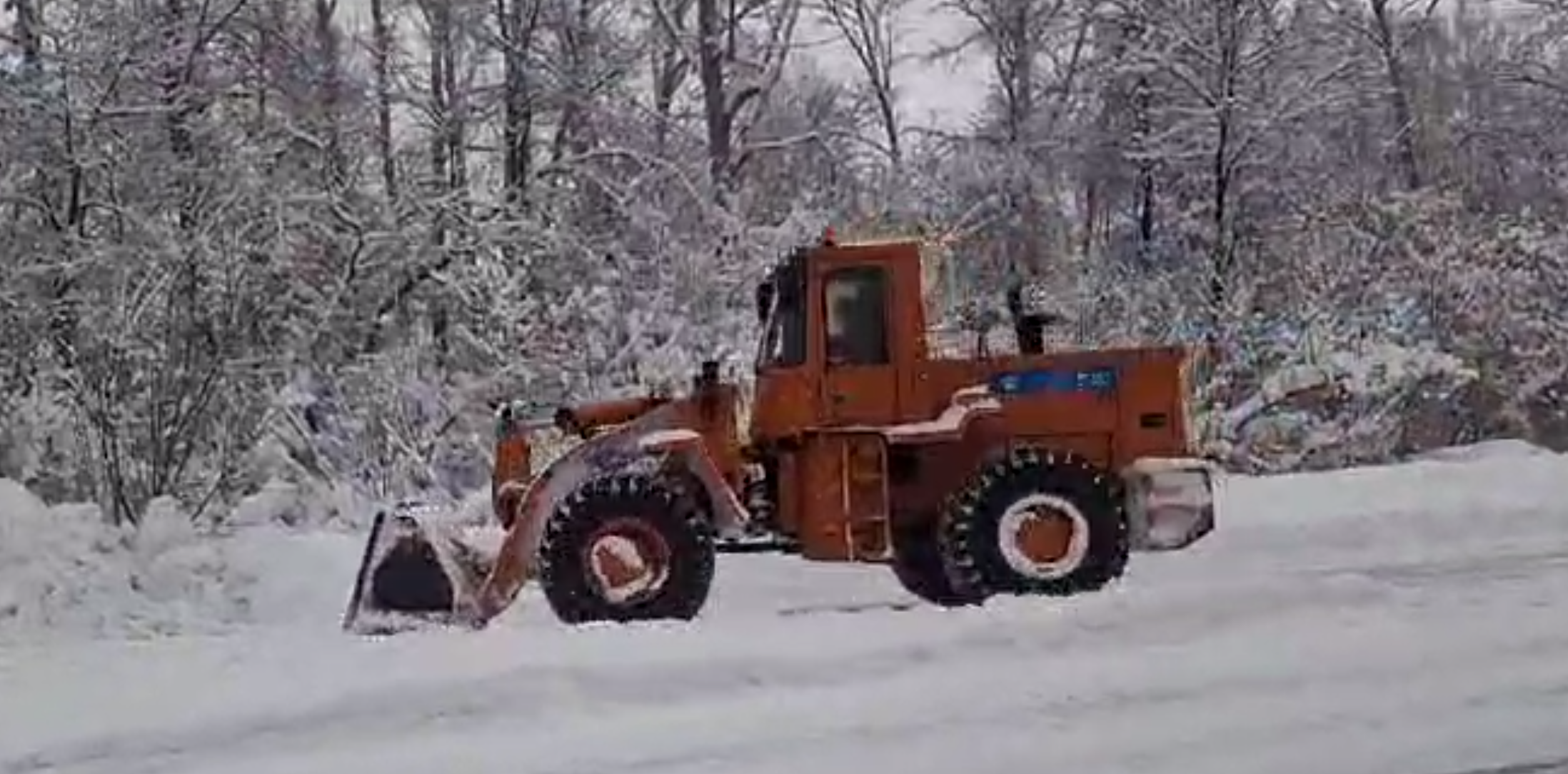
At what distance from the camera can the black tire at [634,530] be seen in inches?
409

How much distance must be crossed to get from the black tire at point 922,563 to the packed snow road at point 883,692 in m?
0.82

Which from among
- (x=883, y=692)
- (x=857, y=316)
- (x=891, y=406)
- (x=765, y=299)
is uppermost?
(x=765, y=299)

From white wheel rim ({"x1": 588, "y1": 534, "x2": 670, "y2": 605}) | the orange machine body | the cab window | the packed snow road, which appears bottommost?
the packed snow road

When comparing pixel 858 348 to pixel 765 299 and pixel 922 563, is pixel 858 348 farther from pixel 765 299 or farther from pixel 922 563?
pixel 922 563

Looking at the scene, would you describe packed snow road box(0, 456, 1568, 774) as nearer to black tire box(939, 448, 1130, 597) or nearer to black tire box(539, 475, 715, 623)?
black tire box(539, 475, 715, 623)

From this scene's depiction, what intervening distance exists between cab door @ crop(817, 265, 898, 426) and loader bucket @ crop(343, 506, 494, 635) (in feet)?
6.88

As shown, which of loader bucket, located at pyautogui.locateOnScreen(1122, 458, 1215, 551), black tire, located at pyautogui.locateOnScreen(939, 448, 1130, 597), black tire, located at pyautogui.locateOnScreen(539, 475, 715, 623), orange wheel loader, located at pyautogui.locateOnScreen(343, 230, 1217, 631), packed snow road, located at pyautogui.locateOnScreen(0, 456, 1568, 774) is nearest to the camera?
packed snow road, located at pyautogui.locateOnScreen(0, 456, 1568, 774)

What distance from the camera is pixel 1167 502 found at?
11.0 meters

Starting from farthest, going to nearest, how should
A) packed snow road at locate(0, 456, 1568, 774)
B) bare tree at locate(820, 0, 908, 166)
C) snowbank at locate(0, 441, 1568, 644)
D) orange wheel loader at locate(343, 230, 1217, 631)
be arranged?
bare tree at locate(820, 0, 908, 166)
snowbank at locate(0, 441, 1568, 644)
orange wheel loader at locate(343, 230, 1217, 631)
packed snow road at locate(0, 456, 1568, 774)

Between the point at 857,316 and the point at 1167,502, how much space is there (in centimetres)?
201

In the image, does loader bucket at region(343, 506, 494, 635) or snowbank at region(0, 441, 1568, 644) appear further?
snowbank at region(0, 441, 1568, 644)

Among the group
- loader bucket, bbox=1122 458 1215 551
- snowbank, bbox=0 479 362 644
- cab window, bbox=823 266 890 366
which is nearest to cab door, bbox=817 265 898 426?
cab window, bbox=823 266 890 366

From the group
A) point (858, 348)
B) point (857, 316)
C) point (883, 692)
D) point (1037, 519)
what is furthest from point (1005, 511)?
point (883, 692)

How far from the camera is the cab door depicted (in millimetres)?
10891
